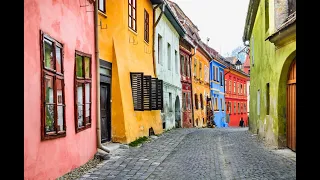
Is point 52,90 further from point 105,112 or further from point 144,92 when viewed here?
point 144,92

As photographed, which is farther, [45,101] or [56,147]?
[56,147]

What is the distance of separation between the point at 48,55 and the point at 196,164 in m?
4.46

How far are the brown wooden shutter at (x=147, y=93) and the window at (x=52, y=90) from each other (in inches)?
261

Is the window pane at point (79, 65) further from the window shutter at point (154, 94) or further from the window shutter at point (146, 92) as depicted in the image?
the window shutter at point (154, 94)

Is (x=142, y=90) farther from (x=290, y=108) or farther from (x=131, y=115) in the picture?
(x=290, y=108)

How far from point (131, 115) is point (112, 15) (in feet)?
10.6

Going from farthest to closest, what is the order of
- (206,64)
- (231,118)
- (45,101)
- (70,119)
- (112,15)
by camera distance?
(231,118) < (206,64) < (112,15) < (70,119) < (45,101)

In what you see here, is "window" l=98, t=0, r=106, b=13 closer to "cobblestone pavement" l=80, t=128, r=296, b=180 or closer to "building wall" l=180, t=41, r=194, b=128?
"cobblestone pavement" l=80, t=128, r=296, b=180

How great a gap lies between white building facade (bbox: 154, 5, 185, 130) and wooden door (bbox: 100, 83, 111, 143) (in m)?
5.67

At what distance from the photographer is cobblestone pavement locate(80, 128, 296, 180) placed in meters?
8.30

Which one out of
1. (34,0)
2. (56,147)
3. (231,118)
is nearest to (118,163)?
(56,147)

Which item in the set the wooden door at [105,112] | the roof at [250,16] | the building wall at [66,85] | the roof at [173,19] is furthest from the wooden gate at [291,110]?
the roof at [173,19]

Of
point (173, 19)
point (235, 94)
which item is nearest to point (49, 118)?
point (173, 19)

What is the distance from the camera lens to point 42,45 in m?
6.69
